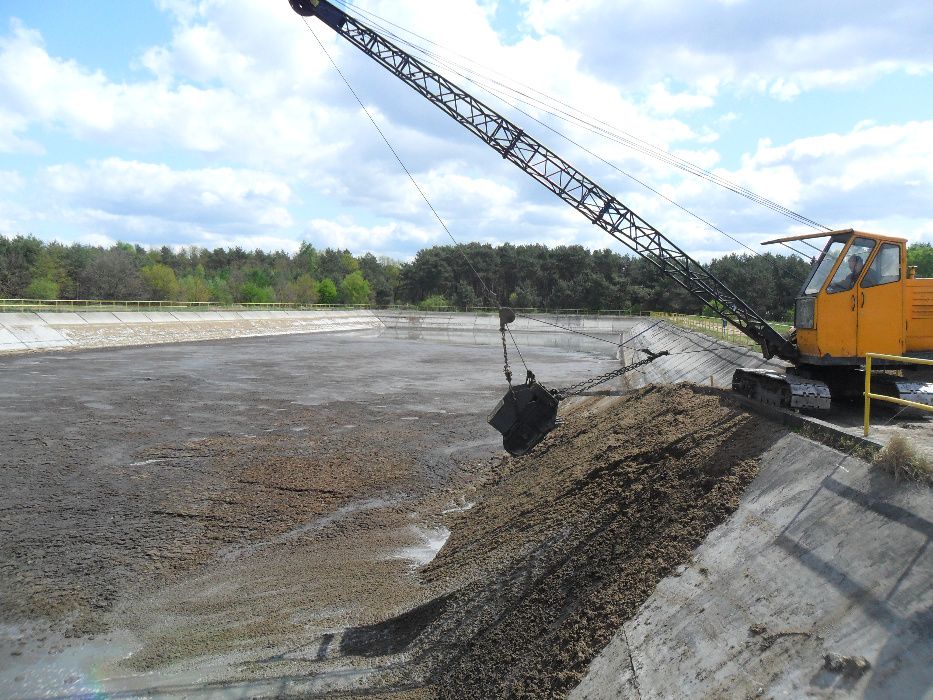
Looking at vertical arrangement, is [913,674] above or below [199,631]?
above

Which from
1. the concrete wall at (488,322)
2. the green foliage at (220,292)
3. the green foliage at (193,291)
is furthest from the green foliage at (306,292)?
the concrete wall at (488,322)

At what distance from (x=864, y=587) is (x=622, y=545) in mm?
2740

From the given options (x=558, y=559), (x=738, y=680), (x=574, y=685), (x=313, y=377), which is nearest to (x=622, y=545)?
(x=558, y=559)

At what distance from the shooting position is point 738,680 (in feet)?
15.8

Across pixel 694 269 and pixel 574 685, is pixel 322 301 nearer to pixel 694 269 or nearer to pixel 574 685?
pixel 694 269

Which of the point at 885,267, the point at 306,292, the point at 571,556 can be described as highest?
the point at 306,292

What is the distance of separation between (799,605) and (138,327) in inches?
2198

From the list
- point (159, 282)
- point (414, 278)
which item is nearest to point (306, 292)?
point (414, 278)

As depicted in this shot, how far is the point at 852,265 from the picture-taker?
33.8ft

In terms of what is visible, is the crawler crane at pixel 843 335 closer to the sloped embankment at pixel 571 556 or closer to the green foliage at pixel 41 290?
the sloped embankment at pixel 571 556

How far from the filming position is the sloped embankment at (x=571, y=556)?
20.9ft

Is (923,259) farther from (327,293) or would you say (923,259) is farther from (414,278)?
(327,293)

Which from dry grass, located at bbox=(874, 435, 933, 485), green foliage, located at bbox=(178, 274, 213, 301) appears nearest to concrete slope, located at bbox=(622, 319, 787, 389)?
dry grass, located at bbox=(874, 435, 933, 485)

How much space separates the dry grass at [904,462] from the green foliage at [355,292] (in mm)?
102235
